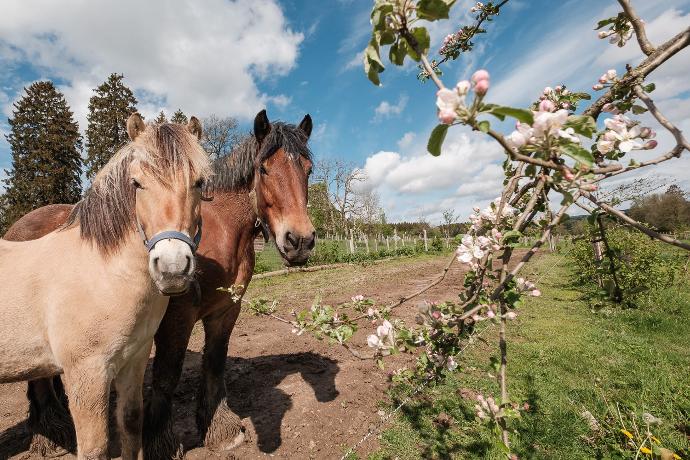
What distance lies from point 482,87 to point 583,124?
0.29m

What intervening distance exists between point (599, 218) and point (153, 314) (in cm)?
253

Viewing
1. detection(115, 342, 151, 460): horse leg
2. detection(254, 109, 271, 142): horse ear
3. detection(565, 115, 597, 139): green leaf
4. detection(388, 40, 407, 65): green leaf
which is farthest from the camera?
detection(254, 109, 271, 142): horse ear

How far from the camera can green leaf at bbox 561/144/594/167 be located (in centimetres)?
72

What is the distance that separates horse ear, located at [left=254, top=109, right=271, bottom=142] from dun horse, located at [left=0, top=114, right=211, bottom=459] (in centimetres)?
96

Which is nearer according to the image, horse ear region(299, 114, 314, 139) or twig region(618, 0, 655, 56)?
twig region(618, 0, 655, 56)

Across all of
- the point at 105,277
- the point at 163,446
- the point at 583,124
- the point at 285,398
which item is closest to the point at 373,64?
the point at 583,124

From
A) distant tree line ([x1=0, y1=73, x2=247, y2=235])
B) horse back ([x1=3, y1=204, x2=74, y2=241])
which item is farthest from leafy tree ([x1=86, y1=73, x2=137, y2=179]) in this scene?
horse back ([x1=3, y1=204, x2=74, y2=241])

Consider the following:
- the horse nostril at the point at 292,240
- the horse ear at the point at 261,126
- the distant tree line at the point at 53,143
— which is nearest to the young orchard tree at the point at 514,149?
the horse nostril at the point at 292,240

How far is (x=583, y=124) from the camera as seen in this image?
2.53ft

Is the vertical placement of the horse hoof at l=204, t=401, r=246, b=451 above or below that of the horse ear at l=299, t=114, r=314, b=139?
below

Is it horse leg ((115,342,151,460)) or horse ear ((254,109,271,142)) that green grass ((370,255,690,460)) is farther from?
horse ear ((254,109,271,142))

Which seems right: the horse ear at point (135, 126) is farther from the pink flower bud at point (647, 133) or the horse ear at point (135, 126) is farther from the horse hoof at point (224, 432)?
the horse hoof at point (224, 432)

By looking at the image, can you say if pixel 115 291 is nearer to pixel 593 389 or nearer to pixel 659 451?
pixel 659 451

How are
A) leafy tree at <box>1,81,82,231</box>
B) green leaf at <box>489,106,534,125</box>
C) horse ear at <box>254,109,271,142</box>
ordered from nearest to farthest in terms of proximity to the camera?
green leaf at <box>489,106,534,125</box>, horse ear at <box>254,109,271,142</box>, leafy tree at <box>1,81,82,231</box>
